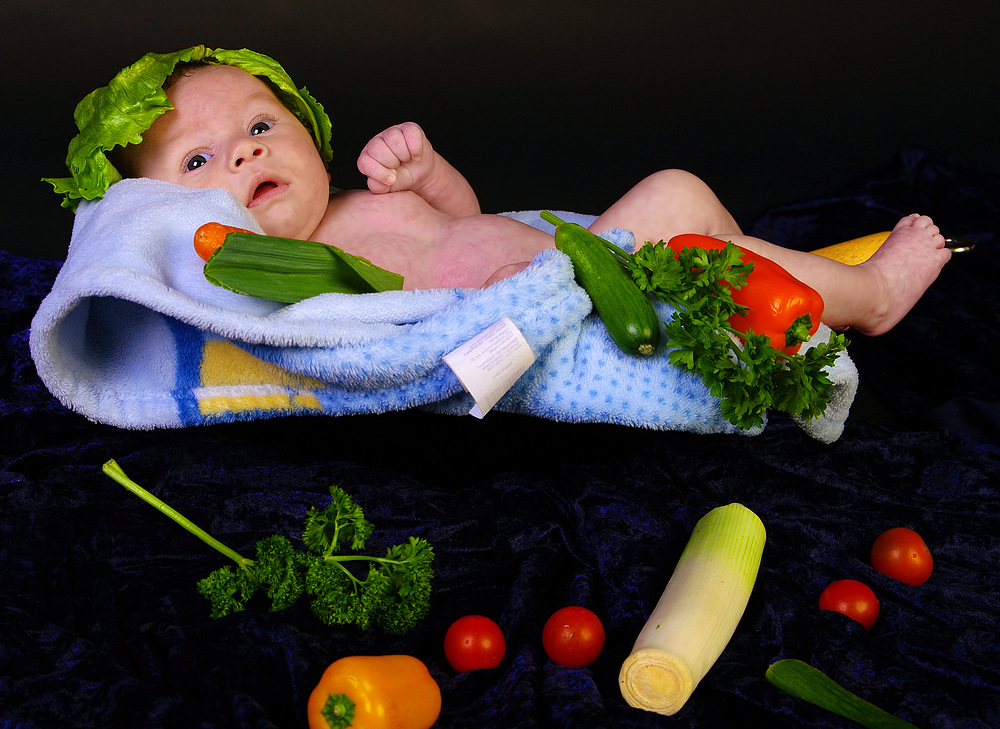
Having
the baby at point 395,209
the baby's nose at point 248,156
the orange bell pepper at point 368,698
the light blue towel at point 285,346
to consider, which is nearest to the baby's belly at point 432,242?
the baby at point 395,209

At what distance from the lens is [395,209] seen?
2883 millimetres

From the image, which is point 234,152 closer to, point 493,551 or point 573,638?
point 493,551

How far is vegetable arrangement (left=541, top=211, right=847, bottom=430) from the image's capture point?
6.32 feet

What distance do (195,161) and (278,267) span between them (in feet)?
2.64

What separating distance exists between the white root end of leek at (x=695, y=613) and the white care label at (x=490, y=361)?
0.56m

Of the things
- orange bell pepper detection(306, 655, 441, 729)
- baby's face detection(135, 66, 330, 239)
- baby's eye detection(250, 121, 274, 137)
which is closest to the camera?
orange bell pepper detection(306, 655, 441, 729)

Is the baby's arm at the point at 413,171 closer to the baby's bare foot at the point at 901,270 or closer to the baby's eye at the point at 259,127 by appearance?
the baby's eye at the point at 259,127

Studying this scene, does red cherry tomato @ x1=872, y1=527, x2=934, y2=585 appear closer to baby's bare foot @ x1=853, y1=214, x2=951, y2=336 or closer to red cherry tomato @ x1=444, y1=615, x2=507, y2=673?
baby's bare foot @ x1=853, y1=214, x2=951, y2=336

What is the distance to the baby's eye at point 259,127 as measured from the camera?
271 centimetres

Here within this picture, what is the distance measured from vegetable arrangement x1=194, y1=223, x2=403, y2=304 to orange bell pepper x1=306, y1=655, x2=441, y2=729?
91 centimetres

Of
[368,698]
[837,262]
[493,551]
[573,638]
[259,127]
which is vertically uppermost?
[259,127]

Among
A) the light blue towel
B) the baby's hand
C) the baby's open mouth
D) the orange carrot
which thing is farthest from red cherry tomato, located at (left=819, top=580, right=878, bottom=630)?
the baby's open mouth

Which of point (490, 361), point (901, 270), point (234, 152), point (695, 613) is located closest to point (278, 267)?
point (490, 361)

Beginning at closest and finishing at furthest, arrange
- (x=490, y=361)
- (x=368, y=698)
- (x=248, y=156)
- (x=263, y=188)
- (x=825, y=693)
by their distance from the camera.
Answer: (x=368, y=698) → (x=825, y=693) → (x=490, y=361) → (x=248, y=156) → (x=263, y=188)
